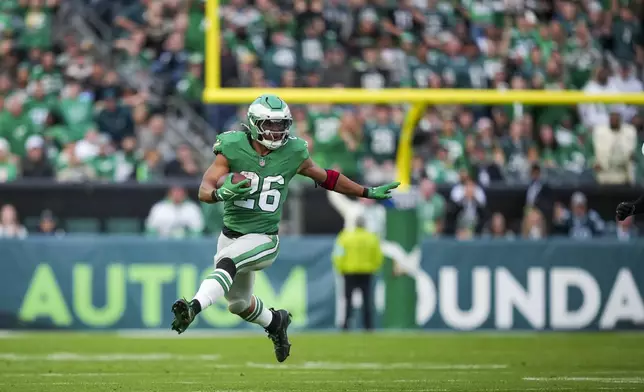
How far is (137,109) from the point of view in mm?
16922

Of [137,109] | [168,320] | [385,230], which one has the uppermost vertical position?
[137,109]

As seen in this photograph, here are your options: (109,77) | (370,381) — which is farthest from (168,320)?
(370,381)

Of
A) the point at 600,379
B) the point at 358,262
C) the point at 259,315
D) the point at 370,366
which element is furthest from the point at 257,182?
the point at 358,262

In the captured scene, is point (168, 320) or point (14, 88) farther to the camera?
point (14, 88)

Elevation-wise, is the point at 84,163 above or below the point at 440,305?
above

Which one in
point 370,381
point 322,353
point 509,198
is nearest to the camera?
point 370,381

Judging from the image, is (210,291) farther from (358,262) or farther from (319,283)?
(319,283)

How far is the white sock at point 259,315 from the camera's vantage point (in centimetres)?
915

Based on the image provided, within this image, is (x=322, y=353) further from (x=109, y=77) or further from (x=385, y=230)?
(x=109, y=77)

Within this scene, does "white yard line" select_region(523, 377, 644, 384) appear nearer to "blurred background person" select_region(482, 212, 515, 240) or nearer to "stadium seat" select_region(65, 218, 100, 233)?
"blurred background person" select_region(482, 212, 515, 240)

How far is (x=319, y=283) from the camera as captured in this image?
15.6 m

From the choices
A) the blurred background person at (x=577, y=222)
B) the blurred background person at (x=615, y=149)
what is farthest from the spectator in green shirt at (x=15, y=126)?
the blurred background person at (x=615, y=149)

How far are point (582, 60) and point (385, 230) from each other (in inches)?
125

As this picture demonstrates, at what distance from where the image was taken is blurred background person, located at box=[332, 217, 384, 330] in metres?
14.8
